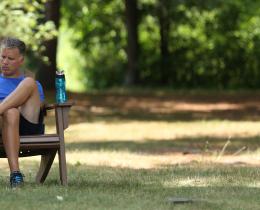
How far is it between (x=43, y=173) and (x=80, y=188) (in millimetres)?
701

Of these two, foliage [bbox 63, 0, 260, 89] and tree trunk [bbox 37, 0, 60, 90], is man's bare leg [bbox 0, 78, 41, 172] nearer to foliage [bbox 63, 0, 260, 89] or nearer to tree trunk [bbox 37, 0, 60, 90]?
tree trunk [bbox 37, 0, 60, 90]

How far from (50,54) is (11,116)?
16.0 metres

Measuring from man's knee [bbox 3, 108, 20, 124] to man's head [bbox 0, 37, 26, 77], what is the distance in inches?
23.0

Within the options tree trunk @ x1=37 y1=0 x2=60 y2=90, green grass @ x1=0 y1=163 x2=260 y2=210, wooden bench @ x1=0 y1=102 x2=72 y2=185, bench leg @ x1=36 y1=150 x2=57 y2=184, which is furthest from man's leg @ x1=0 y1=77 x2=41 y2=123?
tree trunk @ x1=37 y1=0 x2=60 y2=90

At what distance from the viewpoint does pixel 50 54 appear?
2330 cm

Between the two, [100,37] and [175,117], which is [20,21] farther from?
[100,37]

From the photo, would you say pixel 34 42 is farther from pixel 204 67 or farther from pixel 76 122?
pixel 204 67

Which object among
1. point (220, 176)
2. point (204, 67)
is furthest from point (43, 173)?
point (204, 67)

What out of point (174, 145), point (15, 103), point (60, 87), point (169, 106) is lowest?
point (169, 106)

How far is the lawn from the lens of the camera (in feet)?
22.5

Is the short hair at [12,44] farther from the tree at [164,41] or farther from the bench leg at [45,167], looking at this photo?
the tree at [164,41]

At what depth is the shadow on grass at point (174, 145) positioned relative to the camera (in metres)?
12.7

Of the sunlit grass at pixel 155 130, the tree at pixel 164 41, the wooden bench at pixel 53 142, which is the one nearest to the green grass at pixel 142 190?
the wooden bench at pixel 53 142

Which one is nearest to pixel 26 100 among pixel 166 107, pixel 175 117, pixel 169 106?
pixel 175 117
